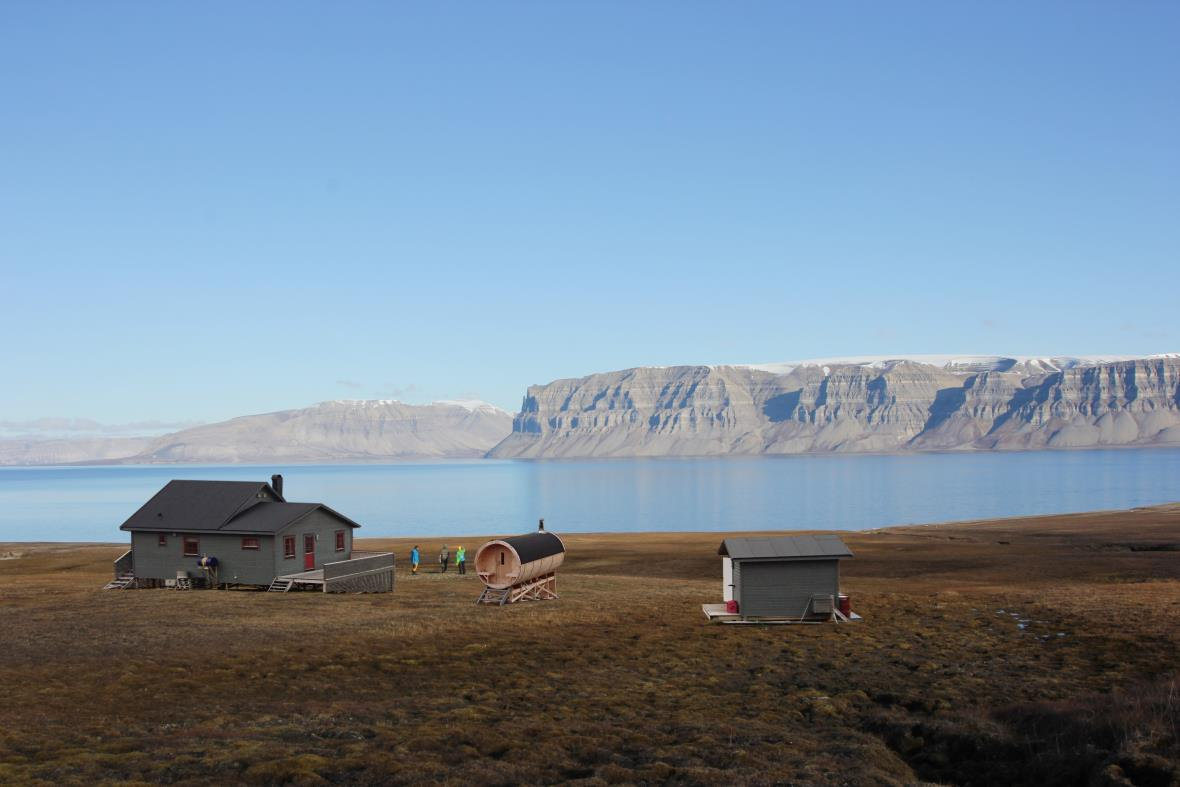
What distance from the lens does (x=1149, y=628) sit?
3266cm

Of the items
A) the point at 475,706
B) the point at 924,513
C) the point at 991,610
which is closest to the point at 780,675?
the point at 475,706

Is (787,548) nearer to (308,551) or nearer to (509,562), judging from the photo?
(509,562)

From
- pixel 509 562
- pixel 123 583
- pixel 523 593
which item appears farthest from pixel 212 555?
pixel 523 593

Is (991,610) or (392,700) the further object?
(991,610)

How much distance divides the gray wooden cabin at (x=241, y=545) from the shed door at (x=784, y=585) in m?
20.6

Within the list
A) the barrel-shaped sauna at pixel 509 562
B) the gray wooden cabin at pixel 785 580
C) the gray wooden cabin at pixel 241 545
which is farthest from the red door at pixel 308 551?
the gray wooden cabin at pixel 785 580

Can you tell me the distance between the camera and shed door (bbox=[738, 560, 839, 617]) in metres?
38.5

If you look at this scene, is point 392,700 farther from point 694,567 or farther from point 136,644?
point 694,567

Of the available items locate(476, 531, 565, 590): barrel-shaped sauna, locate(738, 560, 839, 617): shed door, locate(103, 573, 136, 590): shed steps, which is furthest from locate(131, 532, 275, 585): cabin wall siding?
locate(738, 560, 839, 617): shed door

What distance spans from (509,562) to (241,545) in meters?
15.4

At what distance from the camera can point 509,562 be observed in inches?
1695

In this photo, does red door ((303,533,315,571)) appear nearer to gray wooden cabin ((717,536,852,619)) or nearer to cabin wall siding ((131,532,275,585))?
cabin wall siding ((131,532,275,585))

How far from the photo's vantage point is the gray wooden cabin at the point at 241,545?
4859 centimetres

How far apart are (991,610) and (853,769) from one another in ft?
86.1
